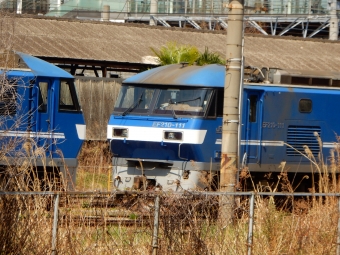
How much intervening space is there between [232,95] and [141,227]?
288 cm

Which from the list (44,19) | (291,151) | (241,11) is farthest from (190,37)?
(241,11)

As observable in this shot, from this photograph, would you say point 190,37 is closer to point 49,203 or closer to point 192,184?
point 192,184

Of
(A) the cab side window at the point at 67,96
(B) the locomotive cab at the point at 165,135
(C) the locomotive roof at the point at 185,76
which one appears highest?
(C) the locomotive roof at the point at 185,76

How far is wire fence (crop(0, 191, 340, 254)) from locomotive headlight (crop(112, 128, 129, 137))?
17.5ft

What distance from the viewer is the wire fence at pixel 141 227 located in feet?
24.5

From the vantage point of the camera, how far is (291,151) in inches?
579

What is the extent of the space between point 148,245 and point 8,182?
1669 millimetres

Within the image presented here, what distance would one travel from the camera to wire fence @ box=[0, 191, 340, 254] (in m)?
7.46

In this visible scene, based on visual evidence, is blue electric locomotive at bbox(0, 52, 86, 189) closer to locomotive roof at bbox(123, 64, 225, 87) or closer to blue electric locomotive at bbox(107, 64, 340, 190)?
blue electric locomotive at bbox(107, 64, 340, 190)

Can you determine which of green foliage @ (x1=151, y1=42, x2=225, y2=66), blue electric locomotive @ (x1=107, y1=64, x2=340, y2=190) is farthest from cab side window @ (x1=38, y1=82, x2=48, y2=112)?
green foliage @ (x1=151, y1=42, x2=225, y2=66)

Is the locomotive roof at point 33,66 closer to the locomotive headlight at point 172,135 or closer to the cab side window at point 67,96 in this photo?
the cab side window at point 67,96

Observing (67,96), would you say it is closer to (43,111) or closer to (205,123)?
(43,111)

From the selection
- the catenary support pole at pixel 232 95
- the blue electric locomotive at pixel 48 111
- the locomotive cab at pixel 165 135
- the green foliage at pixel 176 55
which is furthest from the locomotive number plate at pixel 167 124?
the green foliage at pixel 176 55

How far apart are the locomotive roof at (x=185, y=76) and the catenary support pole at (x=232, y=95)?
3547 millimetres
